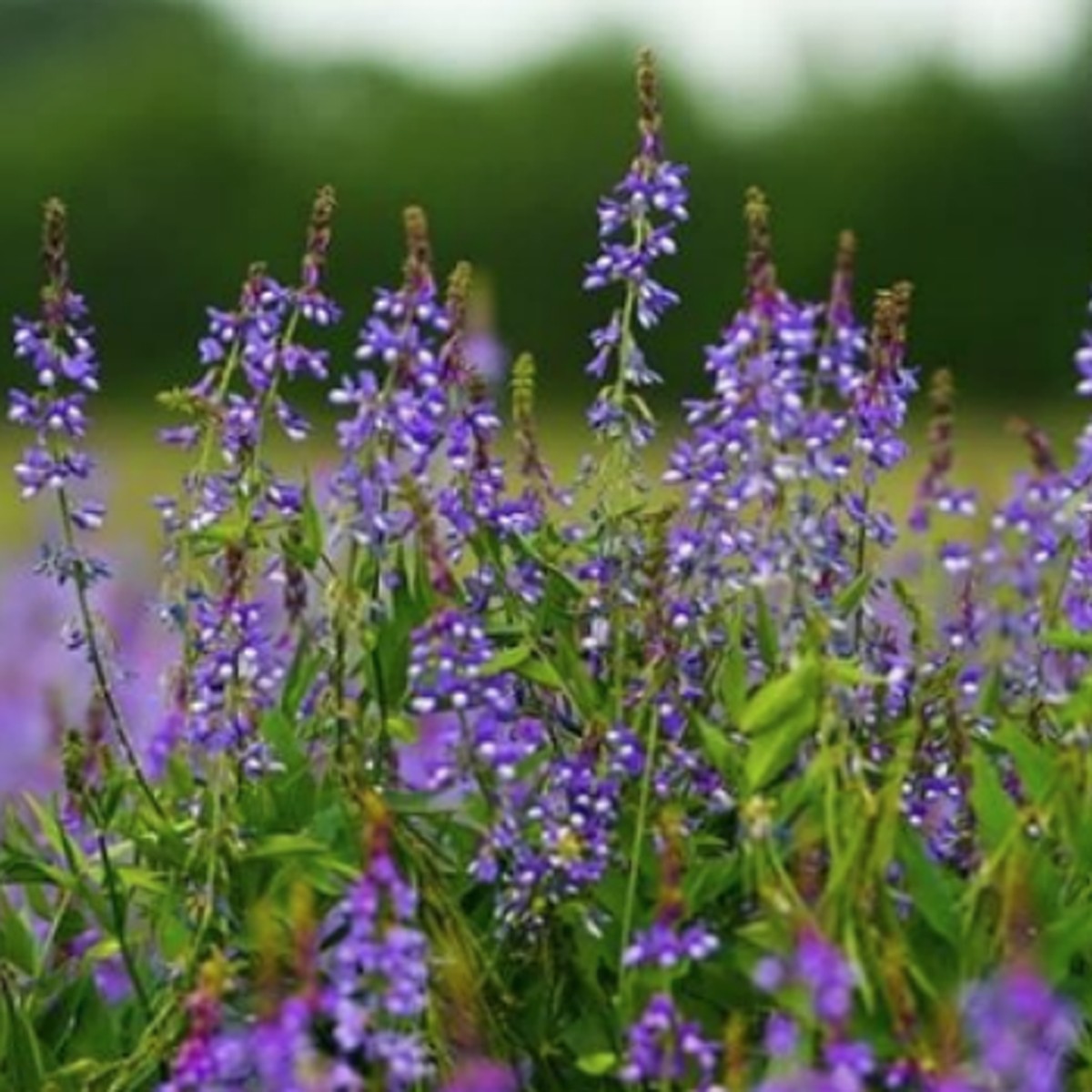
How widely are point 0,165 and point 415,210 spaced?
132ft

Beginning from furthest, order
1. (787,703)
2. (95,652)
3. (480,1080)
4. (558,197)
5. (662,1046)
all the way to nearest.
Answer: (558,197), (95,652), (787,703), (662,1046), (480,1080)

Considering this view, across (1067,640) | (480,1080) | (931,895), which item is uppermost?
(1067,640)

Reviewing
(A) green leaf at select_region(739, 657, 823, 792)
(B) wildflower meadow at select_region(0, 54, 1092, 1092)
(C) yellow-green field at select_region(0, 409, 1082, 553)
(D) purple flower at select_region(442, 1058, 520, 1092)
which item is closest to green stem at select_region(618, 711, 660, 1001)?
(B) wildflower meadow at select_region(0, 54, 1092, 1092)

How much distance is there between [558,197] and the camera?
134 ft

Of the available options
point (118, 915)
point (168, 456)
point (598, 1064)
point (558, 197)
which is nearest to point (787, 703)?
point (598, 1064)

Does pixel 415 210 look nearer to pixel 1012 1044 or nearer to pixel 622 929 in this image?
pixel 622 929

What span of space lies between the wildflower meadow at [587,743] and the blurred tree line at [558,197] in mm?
32678

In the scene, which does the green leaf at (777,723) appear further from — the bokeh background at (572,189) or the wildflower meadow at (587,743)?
the bokeh background at (572,189)

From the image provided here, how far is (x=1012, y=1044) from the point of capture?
118 inches

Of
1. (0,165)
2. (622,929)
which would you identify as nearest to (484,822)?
(622,929)

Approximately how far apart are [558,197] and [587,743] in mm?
37384

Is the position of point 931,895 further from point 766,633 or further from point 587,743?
point 587,743

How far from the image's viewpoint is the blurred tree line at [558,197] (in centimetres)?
3903

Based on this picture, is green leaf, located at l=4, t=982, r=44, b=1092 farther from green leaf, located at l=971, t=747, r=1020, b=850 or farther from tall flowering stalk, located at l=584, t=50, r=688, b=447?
green leaf, located at l=971, t=747, r=1020, b=850
